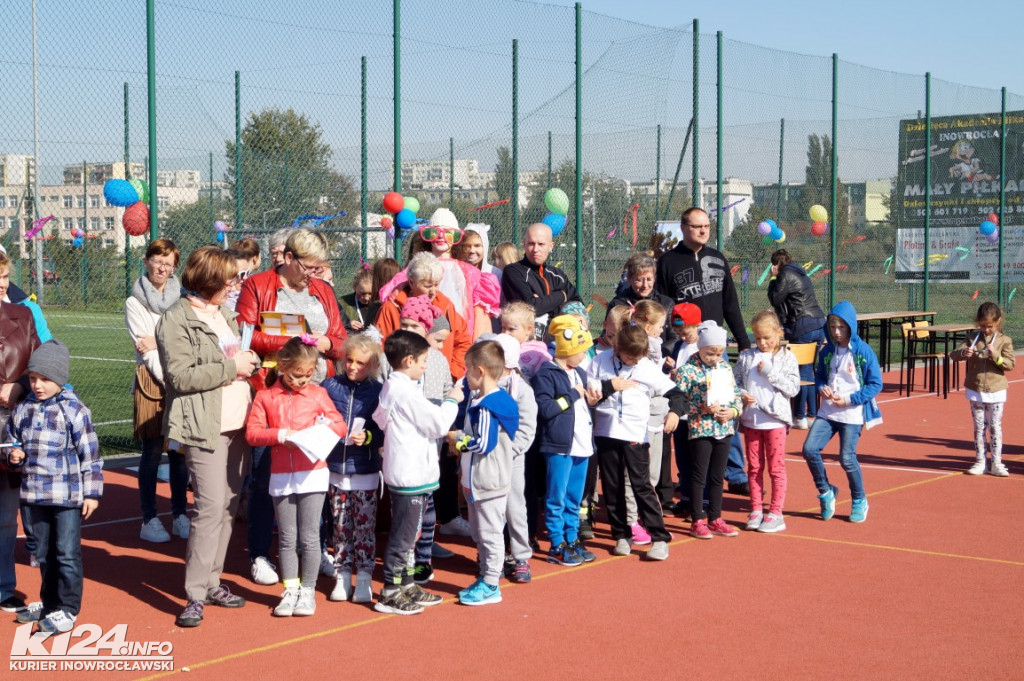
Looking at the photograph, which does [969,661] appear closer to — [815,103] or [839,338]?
[839,338]

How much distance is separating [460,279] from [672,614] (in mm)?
2562

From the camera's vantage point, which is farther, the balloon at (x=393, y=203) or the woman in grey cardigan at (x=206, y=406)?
the balloon at (x=393, y=203)

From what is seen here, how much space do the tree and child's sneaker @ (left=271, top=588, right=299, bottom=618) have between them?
670cm

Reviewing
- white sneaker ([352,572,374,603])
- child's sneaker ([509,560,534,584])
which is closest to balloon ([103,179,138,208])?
white sneaker ([352,572,374,603])

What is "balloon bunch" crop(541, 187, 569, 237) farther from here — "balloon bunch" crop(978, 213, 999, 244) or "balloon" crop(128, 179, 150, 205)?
"balloon bunch" crop(978, 213, 999, 244)

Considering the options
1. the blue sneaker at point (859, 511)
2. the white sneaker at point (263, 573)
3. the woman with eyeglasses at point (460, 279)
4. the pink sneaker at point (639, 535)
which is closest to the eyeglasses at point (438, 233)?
the woman with eyeglasses at point (460, 279)

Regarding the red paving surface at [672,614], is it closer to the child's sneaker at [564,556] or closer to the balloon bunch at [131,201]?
the child's sneaker at [564,556]

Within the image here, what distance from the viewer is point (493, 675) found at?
4.63 m

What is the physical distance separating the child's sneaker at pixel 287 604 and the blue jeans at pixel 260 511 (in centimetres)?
65

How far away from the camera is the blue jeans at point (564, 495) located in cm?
645

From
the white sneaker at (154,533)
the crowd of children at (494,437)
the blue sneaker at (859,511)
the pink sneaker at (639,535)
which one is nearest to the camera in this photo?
the crowd of children at (494,437)

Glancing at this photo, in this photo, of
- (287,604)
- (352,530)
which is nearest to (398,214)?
(352,530)

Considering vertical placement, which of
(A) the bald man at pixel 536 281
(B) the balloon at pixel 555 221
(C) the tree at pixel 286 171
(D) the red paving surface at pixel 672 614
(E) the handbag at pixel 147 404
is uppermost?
(C) the tree at pixel 286 171

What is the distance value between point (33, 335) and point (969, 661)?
448cm
